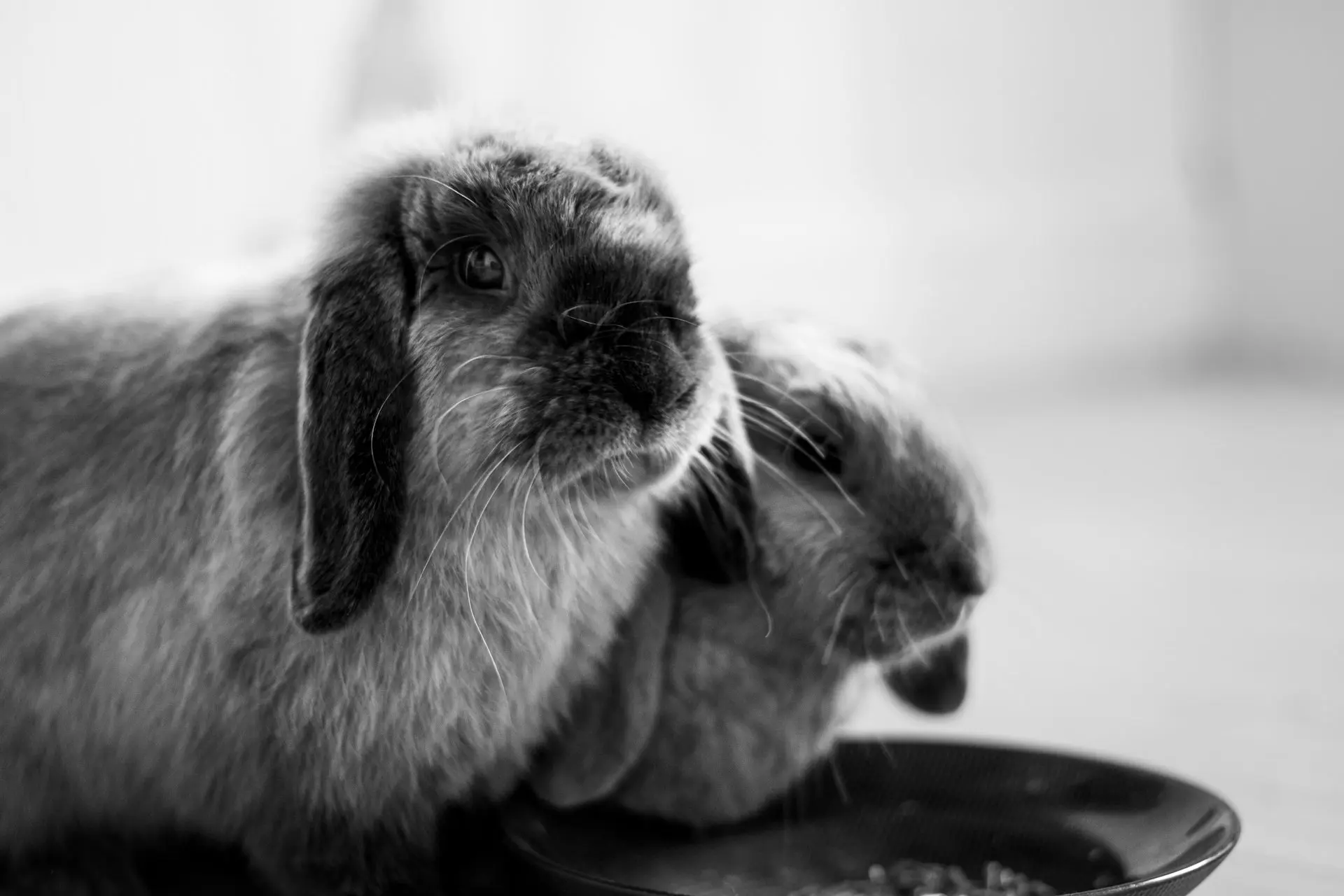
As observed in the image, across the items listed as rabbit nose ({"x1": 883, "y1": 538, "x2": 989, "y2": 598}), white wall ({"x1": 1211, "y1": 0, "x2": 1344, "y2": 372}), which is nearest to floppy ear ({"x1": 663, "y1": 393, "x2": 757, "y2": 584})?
rabbit nose ({"x1": 883, "y1": 538, "x2": 989, "y2": 598})

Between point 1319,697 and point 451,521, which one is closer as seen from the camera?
point 451,521

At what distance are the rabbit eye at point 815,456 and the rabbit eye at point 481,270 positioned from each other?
30 centimetres

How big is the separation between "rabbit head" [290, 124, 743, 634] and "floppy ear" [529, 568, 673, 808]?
7.7 inches

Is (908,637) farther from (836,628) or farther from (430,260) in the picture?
(430,260)

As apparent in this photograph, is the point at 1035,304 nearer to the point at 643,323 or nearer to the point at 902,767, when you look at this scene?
the point at 902,767

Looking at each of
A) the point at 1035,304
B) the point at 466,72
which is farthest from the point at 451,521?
the point at 1035,304

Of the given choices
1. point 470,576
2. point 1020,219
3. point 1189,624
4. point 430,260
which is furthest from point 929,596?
point 1020,219

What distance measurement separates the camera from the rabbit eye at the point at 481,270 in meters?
1.01

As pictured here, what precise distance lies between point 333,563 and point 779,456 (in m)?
0.40

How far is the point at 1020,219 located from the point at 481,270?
3.58 m

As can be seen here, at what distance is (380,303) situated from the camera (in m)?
1.00

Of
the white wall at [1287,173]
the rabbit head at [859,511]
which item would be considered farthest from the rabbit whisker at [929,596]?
the white wall at [1287,173]

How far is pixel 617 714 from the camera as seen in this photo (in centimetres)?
118

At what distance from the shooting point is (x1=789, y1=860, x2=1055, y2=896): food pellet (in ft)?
3.84
